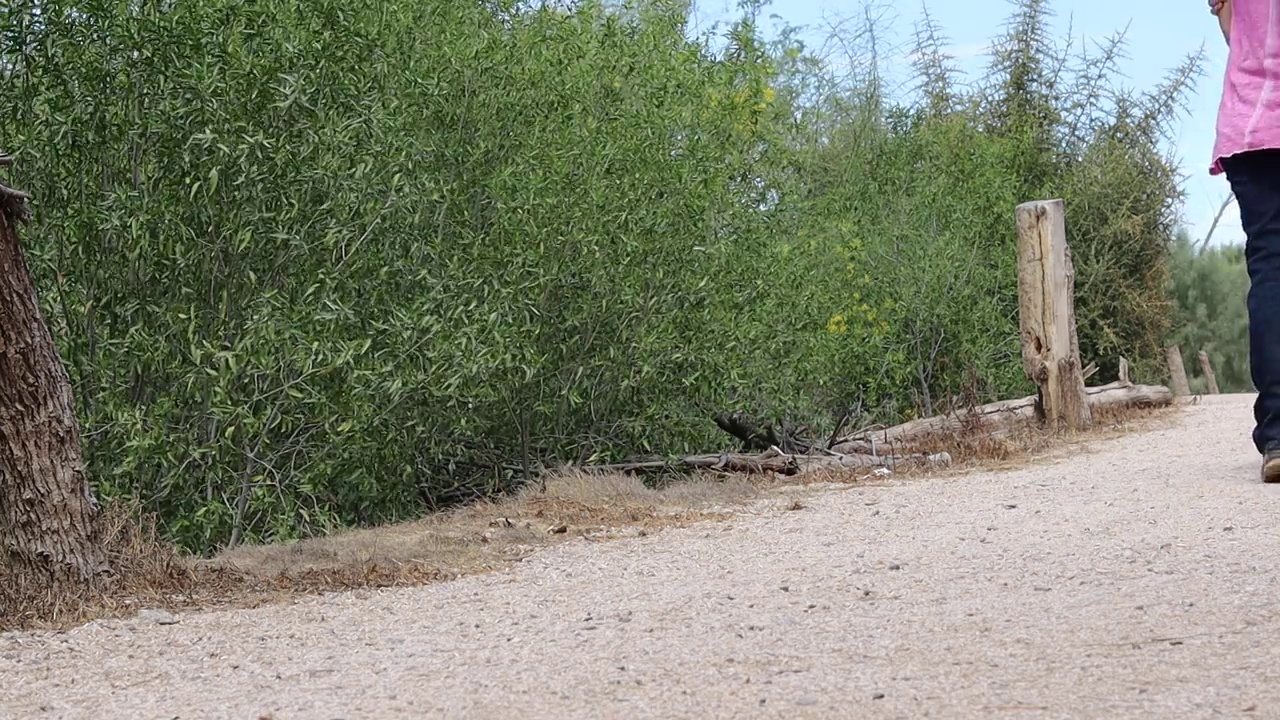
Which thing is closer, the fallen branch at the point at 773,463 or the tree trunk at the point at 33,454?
the tree trunk at the point at 33,454

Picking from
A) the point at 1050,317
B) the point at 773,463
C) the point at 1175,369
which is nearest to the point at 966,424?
the point at 1050,317

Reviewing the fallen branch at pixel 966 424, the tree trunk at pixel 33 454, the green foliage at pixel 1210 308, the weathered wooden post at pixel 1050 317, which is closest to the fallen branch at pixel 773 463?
the fallen branch at pixel 966 424

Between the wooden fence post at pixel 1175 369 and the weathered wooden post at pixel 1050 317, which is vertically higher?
the weathered wooden post at pixel 1050 317

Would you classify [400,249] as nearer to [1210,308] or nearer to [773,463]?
[773,463]

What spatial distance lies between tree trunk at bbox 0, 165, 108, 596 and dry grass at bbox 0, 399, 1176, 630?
0.12 metres

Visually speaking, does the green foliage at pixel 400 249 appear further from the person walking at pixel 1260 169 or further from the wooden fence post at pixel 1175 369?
the wooden fence post at pixel 1175 369

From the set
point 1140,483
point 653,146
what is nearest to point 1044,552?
point 1140,483

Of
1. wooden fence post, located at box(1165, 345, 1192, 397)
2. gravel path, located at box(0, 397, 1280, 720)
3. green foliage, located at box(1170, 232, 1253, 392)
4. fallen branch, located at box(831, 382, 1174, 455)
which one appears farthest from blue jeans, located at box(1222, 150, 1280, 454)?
green foliage, located at box(1170, 232, 1253, 392)

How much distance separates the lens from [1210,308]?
2225 centimetres

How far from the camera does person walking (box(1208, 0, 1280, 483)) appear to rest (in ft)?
22.1

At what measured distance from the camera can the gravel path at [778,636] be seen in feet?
11.8

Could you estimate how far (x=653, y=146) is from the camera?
975cm

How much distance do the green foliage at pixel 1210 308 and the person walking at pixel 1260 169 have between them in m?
15.2

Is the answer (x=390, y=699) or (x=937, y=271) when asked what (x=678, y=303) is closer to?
(x=937, y=271)
